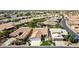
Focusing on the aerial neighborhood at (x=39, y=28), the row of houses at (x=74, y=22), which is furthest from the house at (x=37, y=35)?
the row of houses at (x=74, y=22)

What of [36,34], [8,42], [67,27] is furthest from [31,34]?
[67,27]

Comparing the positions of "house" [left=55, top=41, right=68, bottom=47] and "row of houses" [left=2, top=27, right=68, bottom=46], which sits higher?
"row of houses" [left=2, top=27, right=68, bottom=46]

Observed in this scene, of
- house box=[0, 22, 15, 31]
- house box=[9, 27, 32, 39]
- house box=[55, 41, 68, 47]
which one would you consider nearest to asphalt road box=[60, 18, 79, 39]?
house box=[55, 41, 68, 47]

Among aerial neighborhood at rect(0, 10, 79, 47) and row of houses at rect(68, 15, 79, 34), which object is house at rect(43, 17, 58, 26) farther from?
row of houses at rect(68, 15, 79, 34)
